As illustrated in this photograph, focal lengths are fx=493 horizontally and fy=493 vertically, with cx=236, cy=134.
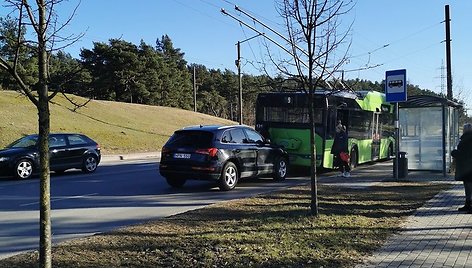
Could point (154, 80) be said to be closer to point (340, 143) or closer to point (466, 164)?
point (340, 143)

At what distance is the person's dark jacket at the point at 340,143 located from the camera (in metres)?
16.0

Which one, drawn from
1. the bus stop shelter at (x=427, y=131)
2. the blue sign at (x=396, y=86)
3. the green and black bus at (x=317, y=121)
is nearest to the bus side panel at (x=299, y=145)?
the green and black bus at (x=317, y=121)

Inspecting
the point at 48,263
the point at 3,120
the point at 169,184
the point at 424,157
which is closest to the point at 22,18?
the point at 48,263

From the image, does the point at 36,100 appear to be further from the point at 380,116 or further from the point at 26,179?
the point at 380,116

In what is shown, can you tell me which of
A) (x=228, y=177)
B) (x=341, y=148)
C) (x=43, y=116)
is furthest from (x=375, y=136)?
(x=43, y=116)

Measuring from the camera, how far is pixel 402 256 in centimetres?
622

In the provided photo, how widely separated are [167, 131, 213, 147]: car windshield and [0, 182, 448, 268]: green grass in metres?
2.74

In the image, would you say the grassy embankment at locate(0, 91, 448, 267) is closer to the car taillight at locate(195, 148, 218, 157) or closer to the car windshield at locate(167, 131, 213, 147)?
the car taillight at locate(195, 148, 218, 157)

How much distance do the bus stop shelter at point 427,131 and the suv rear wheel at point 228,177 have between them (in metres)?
6.90

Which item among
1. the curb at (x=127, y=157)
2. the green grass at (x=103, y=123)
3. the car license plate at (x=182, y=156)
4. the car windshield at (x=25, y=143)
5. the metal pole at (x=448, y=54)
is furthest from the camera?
the green grass at (x=103, y=123)

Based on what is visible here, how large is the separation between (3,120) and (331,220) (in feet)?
105

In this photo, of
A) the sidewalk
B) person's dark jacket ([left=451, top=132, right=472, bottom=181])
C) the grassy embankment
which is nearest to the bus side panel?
the grassy embankment

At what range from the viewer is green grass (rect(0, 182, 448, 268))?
5.98m

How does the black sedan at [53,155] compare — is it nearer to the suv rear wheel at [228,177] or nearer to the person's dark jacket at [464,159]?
A: the suv rear wheel at [228,177]
